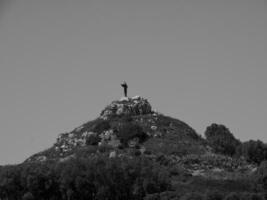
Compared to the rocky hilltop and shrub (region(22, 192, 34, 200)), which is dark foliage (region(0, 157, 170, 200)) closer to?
shrub (region(22, 192, 34, 200))

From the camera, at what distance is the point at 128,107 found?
566 feet

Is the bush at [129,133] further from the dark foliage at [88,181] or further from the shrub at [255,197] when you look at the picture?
the shrub at [255,197]

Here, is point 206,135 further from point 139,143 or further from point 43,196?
point 43,196

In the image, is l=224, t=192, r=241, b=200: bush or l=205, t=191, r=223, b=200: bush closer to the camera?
l=205, t=191, r=223, b=200: bush

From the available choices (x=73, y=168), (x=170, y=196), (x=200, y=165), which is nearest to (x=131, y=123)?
(x=200, y=165)

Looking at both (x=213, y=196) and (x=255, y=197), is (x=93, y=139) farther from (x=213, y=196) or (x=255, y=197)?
(x=255, y=197)

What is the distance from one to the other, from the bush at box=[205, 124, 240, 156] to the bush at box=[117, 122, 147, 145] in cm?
1336

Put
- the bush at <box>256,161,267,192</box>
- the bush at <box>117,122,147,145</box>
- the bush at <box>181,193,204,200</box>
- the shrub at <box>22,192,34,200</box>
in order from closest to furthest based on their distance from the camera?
the bush at <box>181,193,204,200</box> < the shrub at <box>22,192,34,200</box> < the bush at <box>256,161,267,192</box> < the bush at <box>117,122,147,145</box>

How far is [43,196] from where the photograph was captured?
5118 inches

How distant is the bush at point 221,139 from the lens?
165 m

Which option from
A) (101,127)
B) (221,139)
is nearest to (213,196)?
(101,127)

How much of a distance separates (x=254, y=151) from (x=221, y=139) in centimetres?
789

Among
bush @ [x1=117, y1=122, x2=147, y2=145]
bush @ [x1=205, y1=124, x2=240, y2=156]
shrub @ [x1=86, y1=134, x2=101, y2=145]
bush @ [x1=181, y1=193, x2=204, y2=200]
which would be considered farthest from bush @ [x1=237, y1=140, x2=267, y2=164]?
bush @ [x1=181, y1=193, x2=204, y2=200]

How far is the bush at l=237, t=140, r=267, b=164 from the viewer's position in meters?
162
